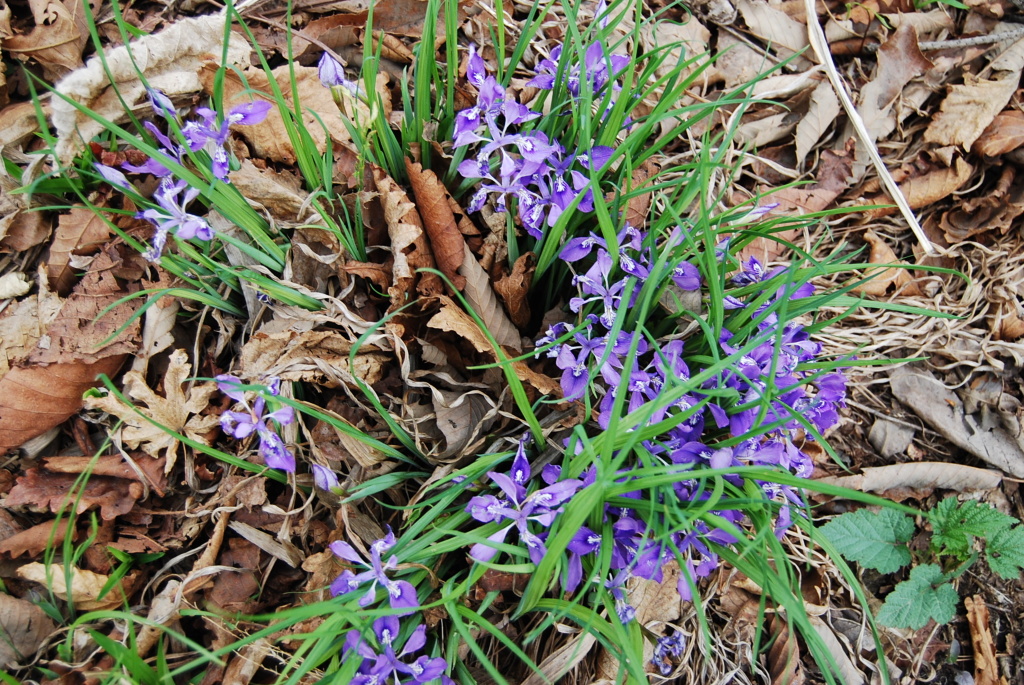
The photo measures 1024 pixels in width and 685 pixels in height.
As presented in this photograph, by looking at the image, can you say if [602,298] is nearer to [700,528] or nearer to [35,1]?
[700,528]

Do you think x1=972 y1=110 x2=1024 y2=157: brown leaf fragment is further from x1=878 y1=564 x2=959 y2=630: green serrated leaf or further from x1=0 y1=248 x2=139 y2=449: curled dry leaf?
x1=0 y1=248 x2=139 y2=449: curled dry leaf

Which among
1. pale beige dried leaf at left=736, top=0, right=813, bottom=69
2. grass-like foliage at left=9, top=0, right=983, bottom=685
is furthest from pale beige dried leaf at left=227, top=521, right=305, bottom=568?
pale beige dried leaf at left=736, top=0, right=813, bottom=69

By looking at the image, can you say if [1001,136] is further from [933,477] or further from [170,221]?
[170,221]

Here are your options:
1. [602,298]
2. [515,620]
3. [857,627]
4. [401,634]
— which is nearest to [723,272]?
[602,298]

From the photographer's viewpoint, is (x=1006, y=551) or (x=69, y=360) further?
(x=1006, y=551)

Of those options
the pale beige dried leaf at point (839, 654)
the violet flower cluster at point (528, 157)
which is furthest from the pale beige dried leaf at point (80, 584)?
the pale beige dried leaf at point (839, 654)

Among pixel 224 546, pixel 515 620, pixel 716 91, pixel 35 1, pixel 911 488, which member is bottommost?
pixel 911 488

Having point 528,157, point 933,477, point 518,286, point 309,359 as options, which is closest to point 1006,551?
point 933,477
